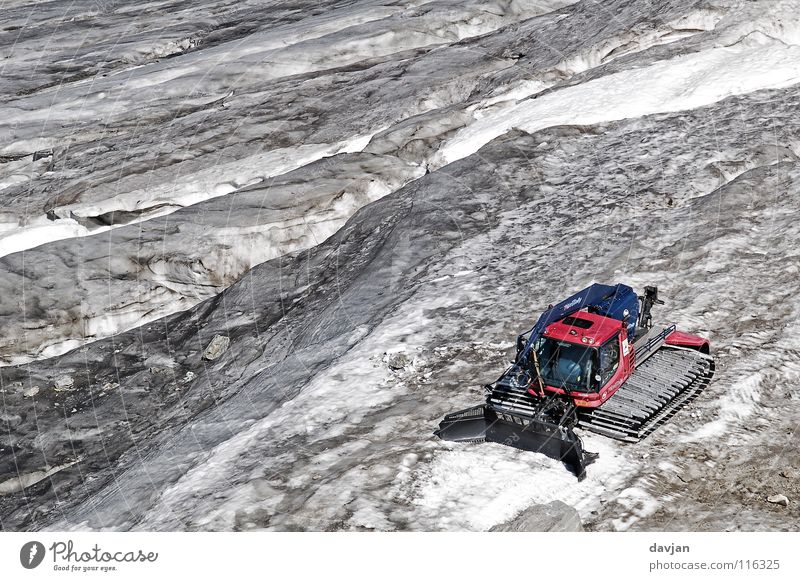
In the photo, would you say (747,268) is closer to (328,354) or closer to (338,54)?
(328,354)

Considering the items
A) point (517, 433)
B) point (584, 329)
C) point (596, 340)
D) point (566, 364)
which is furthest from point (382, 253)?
point (517, 433)

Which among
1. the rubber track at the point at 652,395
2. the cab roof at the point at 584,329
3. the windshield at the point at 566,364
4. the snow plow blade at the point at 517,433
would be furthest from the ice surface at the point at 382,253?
the cab roof at the point at 584,329

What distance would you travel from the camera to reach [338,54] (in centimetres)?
3822

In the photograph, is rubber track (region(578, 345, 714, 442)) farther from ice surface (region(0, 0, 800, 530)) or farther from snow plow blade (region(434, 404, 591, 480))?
snow plow blade (region(434, 404, 591, 480))

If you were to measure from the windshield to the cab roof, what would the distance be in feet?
0.35

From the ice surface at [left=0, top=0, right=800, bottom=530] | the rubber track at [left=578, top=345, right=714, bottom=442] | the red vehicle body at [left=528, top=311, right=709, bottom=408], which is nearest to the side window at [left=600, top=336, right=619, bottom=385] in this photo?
the red vehicle body at [left=528, top=311, right=709, bottom=408]

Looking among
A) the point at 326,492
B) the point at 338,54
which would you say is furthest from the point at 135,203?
the point at 326,492

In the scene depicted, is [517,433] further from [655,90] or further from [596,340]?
[655,90]

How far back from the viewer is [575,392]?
1527cm

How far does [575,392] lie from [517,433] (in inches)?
46.1

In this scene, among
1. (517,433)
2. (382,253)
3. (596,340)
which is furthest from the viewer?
(382,253)

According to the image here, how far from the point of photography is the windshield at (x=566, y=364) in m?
15.2

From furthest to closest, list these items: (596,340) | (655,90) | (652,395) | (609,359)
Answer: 1. (655,90)
2. (652,395)
3. (609,359)
4. (596,340)

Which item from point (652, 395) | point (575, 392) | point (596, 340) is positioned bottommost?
point (652, 395)
